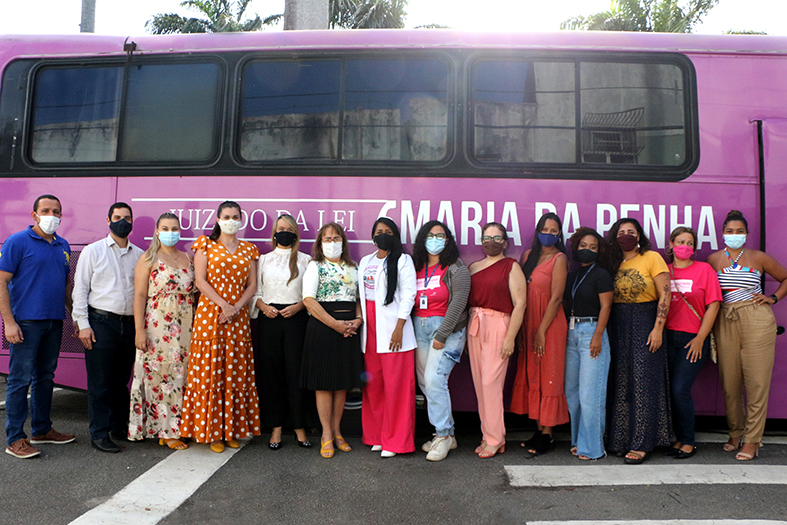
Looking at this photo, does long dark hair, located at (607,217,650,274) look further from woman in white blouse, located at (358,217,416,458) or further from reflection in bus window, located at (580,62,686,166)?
woman in white blouse, located at (358,217,416,458)

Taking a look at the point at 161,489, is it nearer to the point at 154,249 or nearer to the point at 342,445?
the point at 342,445

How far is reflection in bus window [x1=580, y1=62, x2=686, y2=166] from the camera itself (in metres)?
4.71

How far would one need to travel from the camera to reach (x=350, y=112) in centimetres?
482

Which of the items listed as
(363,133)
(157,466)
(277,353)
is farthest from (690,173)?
(157,466)

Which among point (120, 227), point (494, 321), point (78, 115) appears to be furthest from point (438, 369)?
point (78, 115)

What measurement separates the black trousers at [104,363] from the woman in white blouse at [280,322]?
3.48ft

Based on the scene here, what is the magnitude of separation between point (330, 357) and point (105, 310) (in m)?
1.79

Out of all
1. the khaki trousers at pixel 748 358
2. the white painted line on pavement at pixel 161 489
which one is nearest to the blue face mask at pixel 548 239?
the khaki trousers at pixel 748 358

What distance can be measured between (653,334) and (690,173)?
4.48 ft

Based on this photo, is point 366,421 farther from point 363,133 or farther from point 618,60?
point 618,60

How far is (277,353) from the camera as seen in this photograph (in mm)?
4570

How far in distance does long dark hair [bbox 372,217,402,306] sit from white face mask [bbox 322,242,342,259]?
1.00ft

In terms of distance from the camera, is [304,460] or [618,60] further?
[618,60]

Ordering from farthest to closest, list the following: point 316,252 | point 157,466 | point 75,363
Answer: point 75,363 < point 316,252 < point 157,466
